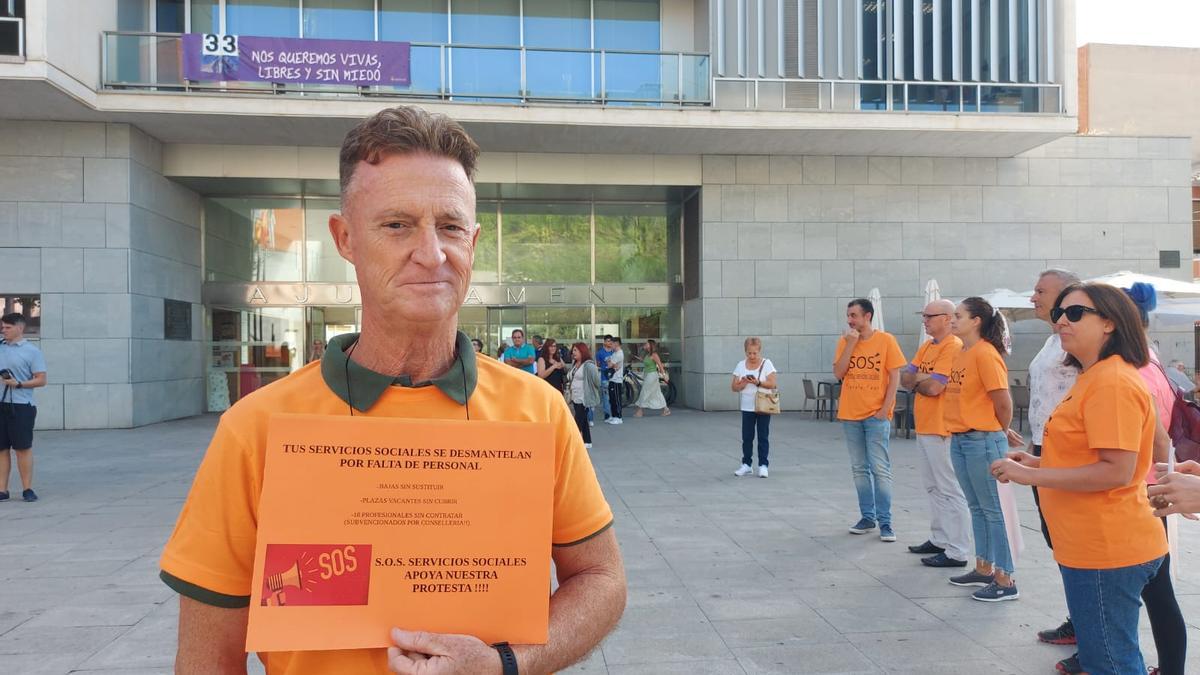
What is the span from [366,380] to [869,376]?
615 cm

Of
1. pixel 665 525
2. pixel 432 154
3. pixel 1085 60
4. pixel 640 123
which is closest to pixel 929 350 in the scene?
pixel 665 525

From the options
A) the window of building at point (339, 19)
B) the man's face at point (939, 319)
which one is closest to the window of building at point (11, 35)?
the window of building at point (339, 19)

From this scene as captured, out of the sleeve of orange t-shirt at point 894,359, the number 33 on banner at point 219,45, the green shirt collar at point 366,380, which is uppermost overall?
the number 33 on banner at point 219,45

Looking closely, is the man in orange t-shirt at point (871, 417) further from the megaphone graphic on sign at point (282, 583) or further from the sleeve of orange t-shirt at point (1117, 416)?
the megaphone graphic on sign at point (282, 583)

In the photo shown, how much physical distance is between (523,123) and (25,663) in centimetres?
1341

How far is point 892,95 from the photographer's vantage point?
17.4 metres

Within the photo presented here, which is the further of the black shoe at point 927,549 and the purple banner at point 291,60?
the purple banner at point 291,60

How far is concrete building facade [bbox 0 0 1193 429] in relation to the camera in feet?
50.2

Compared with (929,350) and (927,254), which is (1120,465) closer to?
(929,350)

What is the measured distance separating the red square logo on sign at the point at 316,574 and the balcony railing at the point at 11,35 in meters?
15.7

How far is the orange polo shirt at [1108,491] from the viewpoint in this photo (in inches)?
121

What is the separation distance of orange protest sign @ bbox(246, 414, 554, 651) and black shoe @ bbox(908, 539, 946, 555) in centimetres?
578

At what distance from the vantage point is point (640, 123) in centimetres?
1636

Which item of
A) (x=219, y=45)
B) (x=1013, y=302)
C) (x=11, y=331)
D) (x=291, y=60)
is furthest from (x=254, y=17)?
(x=1013, y=302)
